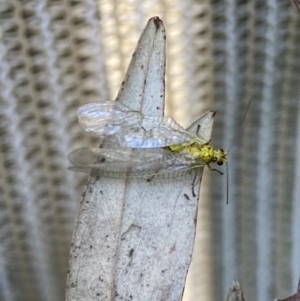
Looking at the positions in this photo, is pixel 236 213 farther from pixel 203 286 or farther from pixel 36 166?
pixel 36 166

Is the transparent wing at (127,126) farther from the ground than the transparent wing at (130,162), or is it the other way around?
the transparent wing at (127,126)

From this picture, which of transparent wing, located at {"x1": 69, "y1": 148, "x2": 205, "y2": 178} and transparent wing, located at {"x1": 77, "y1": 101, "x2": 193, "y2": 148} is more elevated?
transparent wing, located at {"x1": 77, "y1": 101, "x2": 193, "y2": 148}
